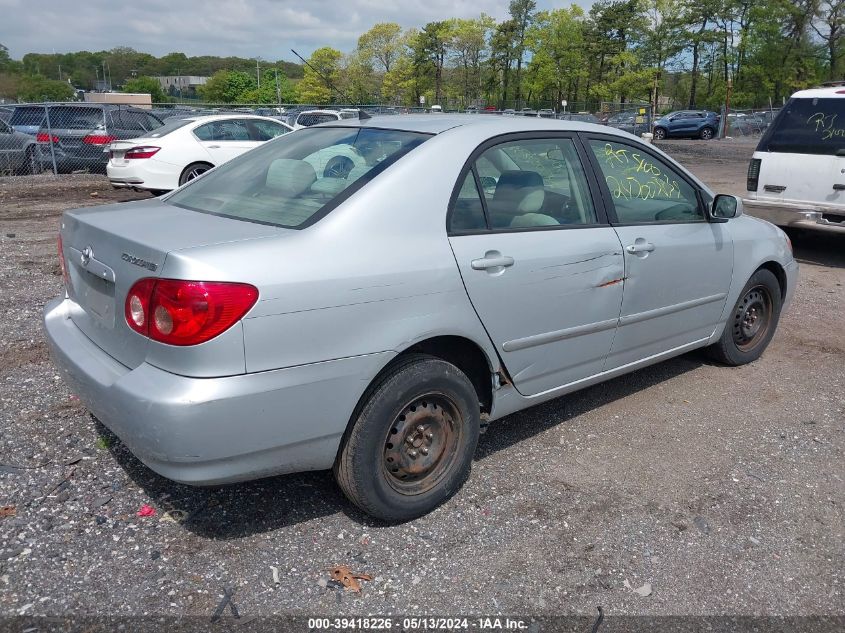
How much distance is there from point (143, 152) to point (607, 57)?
59542mm

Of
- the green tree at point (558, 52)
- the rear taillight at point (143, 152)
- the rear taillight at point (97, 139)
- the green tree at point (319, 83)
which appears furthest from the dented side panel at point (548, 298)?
the green tree at point (319, 83)

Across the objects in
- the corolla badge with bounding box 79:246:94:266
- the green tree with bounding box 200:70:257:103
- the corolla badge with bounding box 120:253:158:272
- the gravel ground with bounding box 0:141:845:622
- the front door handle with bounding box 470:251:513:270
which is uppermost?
the green tree with bounding box 200:70:257:103

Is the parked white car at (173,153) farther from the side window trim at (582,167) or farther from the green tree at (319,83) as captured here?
the green tree at (319,83)

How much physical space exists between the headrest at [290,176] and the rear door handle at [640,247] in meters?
1.71

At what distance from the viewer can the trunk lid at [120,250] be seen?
9.04 feet

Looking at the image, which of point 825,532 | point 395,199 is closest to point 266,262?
point 395,199

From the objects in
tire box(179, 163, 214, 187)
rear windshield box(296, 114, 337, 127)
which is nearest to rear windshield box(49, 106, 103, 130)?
rear windshield box(296, 114, 337, 127)

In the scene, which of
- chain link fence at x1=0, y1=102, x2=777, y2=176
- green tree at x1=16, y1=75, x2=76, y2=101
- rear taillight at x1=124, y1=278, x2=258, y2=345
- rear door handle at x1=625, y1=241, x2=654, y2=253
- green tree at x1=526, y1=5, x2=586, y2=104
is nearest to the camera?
rear taillight at x1=124, y1=278, x2=258, y2=345

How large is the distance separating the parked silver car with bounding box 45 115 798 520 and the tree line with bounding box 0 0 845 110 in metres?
48.6

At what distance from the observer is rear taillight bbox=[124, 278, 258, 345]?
2.54 meters

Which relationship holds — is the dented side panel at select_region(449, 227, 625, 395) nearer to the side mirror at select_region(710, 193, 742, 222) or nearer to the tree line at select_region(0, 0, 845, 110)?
the side mirror at select_region(710, 193, 742, 222)

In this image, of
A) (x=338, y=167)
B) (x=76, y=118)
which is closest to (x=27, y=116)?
(x=76, y=118)

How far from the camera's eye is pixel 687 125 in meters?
37.5

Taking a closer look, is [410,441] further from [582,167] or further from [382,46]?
[382,46]
